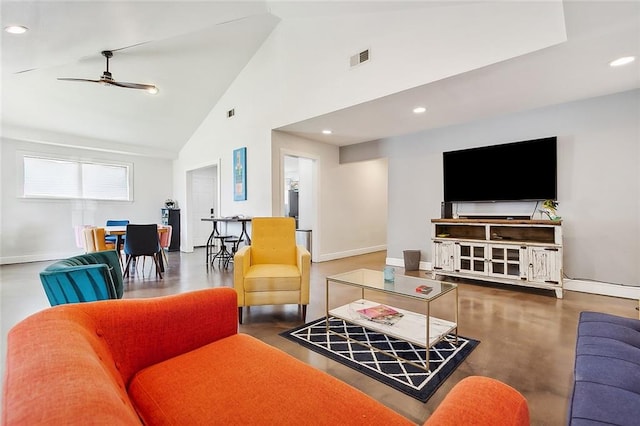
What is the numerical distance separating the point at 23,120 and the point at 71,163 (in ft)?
3.87

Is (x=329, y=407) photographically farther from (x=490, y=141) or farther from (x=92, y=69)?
(x=92, y=69)

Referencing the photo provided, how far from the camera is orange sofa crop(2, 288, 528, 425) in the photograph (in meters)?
0.52

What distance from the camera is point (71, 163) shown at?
6738mm

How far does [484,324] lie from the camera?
2781mm

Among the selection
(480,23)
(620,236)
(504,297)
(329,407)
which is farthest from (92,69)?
(620,236)

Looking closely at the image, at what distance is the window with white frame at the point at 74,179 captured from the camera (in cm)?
627

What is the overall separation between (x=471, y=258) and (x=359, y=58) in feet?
10.1

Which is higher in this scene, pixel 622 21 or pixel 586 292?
pixel 622 21

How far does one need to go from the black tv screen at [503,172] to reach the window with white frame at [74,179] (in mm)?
7294

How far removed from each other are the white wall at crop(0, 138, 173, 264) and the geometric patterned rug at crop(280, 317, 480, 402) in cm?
660

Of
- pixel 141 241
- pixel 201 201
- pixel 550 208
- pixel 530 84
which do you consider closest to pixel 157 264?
pixel 141 241

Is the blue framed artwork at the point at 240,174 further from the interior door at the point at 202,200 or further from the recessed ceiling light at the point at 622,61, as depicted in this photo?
the recessed ceiling light at the point at 622,61

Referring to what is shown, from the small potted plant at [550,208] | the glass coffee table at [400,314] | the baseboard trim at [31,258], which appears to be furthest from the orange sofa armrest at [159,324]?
the baseboard trim at [31,258]

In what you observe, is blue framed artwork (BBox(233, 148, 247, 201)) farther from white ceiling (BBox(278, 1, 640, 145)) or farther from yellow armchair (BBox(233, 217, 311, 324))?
yellow armchair (BBox(233, 217, 311, 324))
